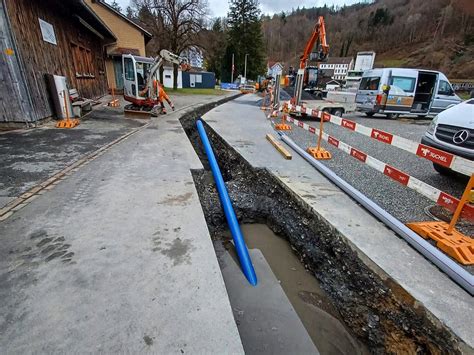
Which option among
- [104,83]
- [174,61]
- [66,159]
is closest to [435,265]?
[66,159]

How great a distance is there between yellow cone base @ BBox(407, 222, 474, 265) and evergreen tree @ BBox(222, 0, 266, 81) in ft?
159

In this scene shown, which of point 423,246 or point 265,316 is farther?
point 423,246

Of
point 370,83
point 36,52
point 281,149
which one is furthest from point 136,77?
point 370,83

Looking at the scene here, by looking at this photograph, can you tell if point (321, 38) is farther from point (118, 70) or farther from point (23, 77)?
point (118, 70)

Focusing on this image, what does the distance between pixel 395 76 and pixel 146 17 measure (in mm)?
23074

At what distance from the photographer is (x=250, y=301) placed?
250 centimetres

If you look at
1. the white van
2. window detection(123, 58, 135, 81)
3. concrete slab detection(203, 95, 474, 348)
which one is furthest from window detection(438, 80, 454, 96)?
window detection(123, 58, 135, 81)

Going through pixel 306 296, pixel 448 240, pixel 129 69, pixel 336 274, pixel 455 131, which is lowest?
pixel 306 296

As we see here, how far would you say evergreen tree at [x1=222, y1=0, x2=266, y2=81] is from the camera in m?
45.4

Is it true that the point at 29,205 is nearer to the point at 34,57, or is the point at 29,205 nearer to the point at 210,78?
the point at 34,57

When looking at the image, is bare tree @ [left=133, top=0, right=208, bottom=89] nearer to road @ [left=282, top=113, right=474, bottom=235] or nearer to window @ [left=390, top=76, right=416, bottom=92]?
window @ [left=390, top=76, right=416, bottom=92]

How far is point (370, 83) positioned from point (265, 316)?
42.8 feet

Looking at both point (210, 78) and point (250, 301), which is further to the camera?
point (210, 78)

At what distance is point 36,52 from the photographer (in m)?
7.20
